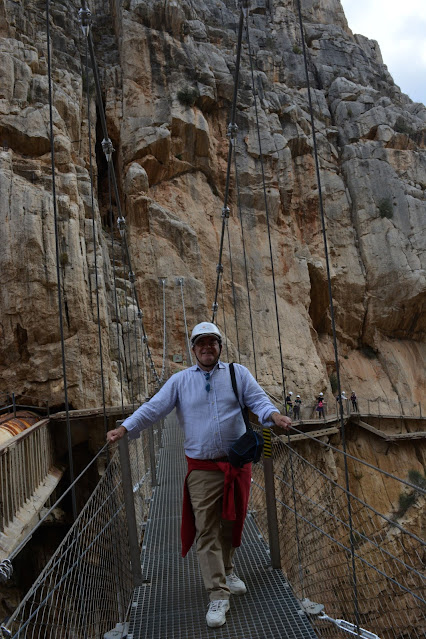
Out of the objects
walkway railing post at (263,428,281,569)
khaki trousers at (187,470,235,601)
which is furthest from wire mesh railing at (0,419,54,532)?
khaki trousers at (187,470,235,601)

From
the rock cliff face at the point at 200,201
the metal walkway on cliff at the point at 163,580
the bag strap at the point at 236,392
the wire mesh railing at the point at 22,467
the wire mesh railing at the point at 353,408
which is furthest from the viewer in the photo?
the wire mesh railing at the point at 353,408

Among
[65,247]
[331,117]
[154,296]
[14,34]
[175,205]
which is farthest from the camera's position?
[331,117]

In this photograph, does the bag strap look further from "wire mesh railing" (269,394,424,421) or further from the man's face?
"wire mesh railing" (269,394,424,421)

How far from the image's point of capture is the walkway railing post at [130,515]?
8.11 feet

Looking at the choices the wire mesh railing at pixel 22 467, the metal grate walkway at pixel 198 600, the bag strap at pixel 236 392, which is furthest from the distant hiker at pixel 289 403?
the bag strap at pixel 236 392

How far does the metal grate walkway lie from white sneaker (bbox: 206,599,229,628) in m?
0.03

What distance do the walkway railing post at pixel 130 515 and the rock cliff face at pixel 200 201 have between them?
7962 millimetres

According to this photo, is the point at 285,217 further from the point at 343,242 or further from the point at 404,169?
the point at 404,169

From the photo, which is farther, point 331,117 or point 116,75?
point 331,117

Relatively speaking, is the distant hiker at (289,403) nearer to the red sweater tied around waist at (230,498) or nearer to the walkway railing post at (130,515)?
the walkway railing post at (130,515)

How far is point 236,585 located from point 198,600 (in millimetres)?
197

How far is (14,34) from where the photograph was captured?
13094mm

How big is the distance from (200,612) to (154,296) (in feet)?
40.7

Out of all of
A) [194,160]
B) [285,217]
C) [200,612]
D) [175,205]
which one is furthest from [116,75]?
[200,612]
